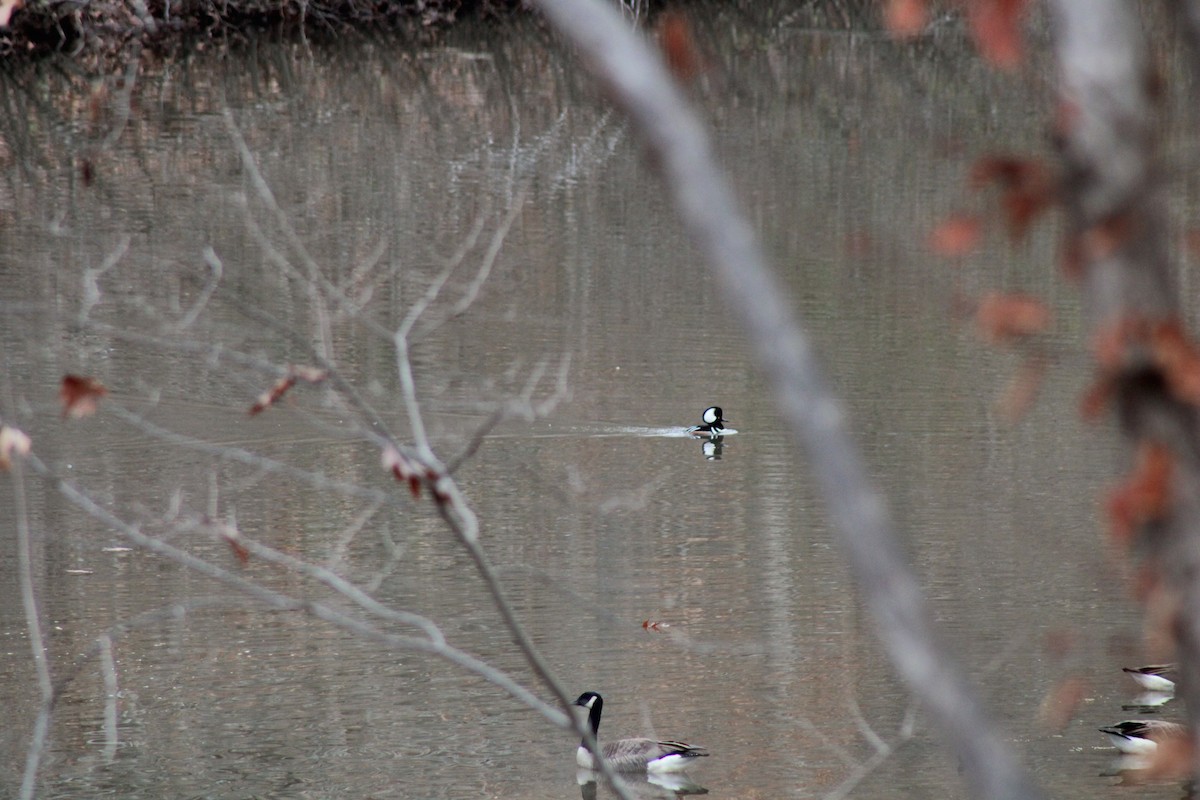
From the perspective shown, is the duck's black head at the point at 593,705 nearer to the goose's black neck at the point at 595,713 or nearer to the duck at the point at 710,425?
the goose's black neck at the point at 595,713

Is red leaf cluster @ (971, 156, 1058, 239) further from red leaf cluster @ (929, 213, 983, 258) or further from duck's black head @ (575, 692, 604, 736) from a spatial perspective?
duck's black head @ (575, 692, 604, 736)

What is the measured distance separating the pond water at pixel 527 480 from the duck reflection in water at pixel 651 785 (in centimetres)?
14

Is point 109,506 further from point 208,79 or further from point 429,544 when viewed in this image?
point 208,79

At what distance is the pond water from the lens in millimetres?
8359

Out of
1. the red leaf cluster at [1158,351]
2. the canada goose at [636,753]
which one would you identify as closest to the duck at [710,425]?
the canada goose at [636,753]

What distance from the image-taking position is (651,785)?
8.13m

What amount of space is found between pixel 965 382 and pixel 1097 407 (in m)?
14.3

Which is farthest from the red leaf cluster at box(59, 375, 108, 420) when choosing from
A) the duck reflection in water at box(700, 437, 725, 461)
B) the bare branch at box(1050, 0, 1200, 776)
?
the duck reflection in water at box(700, 437, 725, 461)

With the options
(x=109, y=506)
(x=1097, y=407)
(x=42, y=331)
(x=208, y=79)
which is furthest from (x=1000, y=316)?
(x=208, y=79)

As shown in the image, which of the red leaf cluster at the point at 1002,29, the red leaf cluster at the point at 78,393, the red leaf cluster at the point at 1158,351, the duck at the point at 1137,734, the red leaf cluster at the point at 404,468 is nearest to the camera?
the red leaf cluster at the point at 1158,351

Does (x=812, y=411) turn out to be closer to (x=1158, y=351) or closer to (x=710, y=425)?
(x=1158, y=351)

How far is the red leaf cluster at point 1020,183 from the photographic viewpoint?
1595 millimetres

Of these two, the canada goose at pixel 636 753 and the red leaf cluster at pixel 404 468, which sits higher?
the red leaf cluster at pixel 404 468

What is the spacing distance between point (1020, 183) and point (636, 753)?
6.75 meters
